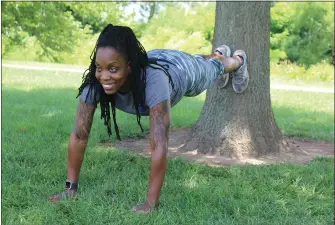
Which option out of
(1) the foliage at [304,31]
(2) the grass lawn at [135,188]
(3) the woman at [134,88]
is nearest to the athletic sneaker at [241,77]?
(2) the grass lawn at [135,188]

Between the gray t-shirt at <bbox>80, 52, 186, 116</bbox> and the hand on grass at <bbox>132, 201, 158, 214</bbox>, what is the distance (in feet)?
2.20

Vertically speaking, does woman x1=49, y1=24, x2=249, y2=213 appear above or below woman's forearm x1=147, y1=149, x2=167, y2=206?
above

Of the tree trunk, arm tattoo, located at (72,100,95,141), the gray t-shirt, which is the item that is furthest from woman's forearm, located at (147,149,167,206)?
the tree trunk

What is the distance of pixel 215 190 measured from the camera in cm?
365

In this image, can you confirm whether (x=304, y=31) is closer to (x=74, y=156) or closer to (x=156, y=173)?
(x=74, y=156)

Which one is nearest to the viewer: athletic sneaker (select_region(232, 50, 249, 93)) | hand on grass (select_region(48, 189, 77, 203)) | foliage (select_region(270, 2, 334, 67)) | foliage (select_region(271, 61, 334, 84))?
hand on grass (select_region(48, 189, 77, 203))

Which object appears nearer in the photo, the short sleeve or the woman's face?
the woman's face

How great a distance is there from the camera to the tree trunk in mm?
5031

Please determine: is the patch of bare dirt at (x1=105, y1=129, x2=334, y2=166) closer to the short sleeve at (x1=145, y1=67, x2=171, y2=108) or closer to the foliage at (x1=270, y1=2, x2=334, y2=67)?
the short sleeve at (x1=145, y1=67, x2=171, y2=108)

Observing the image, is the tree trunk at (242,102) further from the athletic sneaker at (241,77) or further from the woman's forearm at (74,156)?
the woman's forearm at (74,156)

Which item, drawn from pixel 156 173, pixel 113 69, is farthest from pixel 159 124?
pixel 113 69

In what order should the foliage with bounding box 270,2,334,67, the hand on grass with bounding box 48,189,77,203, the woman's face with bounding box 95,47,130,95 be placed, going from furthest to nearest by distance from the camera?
the foliage with bounding box 270,2,334,67
the hand on grass with bounding box 48,189,77,203
the woman's face with bounding box 95,47,130,95

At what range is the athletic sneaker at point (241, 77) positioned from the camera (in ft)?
16.3

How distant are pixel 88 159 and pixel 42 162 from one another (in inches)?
16.5
